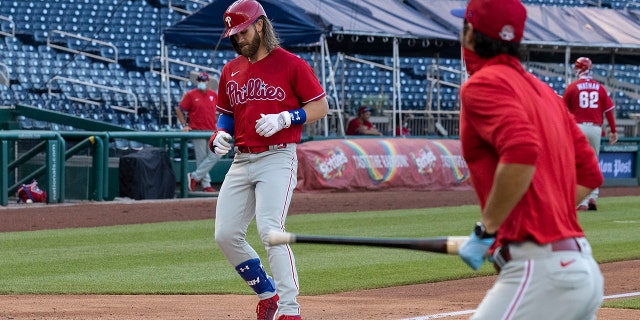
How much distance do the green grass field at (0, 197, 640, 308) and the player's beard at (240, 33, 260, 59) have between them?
2.69m

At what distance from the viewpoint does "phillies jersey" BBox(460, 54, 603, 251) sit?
3549 millimetres

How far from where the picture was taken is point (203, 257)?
11070 mm

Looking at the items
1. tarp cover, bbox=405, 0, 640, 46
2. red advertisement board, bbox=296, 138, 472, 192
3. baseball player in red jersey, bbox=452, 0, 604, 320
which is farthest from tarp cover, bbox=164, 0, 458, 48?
baseball player in red jersey, bbox=452, 0, 604, 320

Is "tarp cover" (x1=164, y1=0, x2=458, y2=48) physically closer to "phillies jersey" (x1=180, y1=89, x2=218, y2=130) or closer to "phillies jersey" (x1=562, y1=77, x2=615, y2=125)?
"phillies jersey" (x1=180, y1=89, x2=218, y2=130)

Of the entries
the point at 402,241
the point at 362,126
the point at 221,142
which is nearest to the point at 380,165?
the point at 362,126

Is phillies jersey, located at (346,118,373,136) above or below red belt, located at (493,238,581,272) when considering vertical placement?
below

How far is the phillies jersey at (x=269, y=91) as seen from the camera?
6.61 metres

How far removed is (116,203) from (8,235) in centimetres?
436

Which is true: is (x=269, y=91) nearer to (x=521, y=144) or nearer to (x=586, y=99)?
(x=521, y=144)

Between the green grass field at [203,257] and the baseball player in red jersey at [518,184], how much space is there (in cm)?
468

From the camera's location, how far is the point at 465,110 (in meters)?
3.69

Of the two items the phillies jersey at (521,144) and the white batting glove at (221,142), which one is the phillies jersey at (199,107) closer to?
the white batting glove at (221,142)

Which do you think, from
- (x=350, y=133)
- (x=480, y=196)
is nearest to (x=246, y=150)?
(x=480, y=196)

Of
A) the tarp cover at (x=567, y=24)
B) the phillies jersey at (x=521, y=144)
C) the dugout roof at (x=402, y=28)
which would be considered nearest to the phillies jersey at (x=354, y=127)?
the dugout roof at (x=402, y=28)
